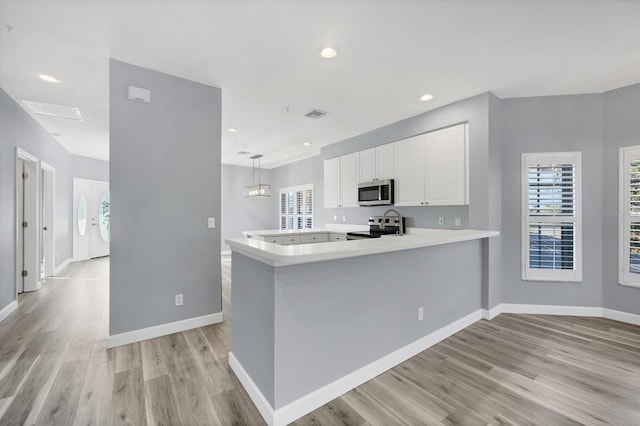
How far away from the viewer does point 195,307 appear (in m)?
3.01

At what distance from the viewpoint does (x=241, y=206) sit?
8438mm

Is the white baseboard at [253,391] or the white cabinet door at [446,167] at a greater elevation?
the white cabinet door at [446,167]

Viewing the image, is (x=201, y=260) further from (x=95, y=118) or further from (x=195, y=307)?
(x=95, y=118)

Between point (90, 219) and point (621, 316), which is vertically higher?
point (90, 219)

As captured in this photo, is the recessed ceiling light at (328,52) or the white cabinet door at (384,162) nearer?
the recessed ceiling light at (328,52)

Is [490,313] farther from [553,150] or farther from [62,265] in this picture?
[62,265]

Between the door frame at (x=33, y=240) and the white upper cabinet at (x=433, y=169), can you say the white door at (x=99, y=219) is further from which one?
the white upper cabinet at (x=433, y=169)

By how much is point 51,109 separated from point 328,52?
→ 13.3 feet

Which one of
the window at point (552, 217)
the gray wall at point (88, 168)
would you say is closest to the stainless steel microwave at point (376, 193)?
the window at point (552, 217)

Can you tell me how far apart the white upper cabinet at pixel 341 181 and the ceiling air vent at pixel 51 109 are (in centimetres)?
413

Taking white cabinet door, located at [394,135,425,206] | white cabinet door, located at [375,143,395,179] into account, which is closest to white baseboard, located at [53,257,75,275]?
white cabinet door, located at [375,143,395,179]

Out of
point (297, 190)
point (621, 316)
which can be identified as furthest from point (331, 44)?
point (297, 190)

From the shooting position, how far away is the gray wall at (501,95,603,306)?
3.31 metres

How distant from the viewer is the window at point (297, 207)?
7.46m
